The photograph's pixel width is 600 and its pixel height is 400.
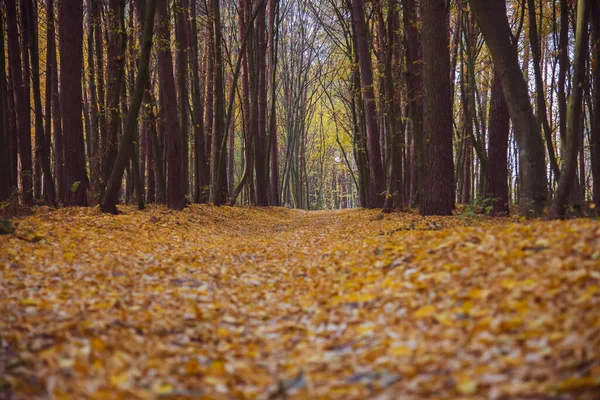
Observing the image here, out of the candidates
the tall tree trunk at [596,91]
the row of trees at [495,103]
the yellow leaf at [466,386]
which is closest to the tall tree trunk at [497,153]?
the row of trees at [495,103]

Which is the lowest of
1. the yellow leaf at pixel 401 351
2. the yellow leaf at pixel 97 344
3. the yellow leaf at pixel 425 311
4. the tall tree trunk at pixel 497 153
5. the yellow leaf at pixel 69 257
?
the yellow leaf at pixel 401 351

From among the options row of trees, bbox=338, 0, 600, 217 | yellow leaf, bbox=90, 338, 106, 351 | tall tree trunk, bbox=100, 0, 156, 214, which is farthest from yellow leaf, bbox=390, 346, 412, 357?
tall tree trunk, bbox=100, 0, 156, 214

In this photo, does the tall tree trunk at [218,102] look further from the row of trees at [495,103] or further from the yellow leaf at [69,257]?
the yellow leaf at [69,257]

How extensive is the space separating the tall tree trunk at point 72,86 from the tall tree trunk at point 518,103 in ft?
27.7

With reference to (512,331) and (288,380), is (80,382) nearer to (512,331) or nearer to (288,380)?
(288,380)

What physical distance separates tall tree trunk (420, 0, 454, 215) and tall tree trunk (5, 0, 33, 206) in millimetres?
9050

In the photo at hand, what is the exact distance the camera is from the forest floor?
2.18 metres

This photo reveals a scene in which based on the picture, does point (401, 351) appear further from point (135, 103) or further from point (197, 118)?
point (197, 118)

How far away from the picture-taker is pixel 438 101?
9.00 metres

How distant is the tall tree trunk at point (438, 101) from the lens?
353 inches

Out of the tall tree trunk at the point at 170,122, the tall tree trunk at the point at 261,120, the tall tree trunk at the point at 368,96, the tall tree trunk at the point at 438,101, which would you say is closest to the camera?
the tall tree trunk at the point at 438,101

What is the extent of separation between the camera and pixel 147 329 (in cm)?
312

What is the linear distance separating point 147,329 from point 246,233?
689 centimetres

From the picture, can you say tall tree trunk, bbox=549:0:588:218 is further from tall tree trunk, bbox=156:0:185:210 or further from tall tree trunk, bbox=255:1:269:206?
tall tree trunk, bbox=255:1:269:206
